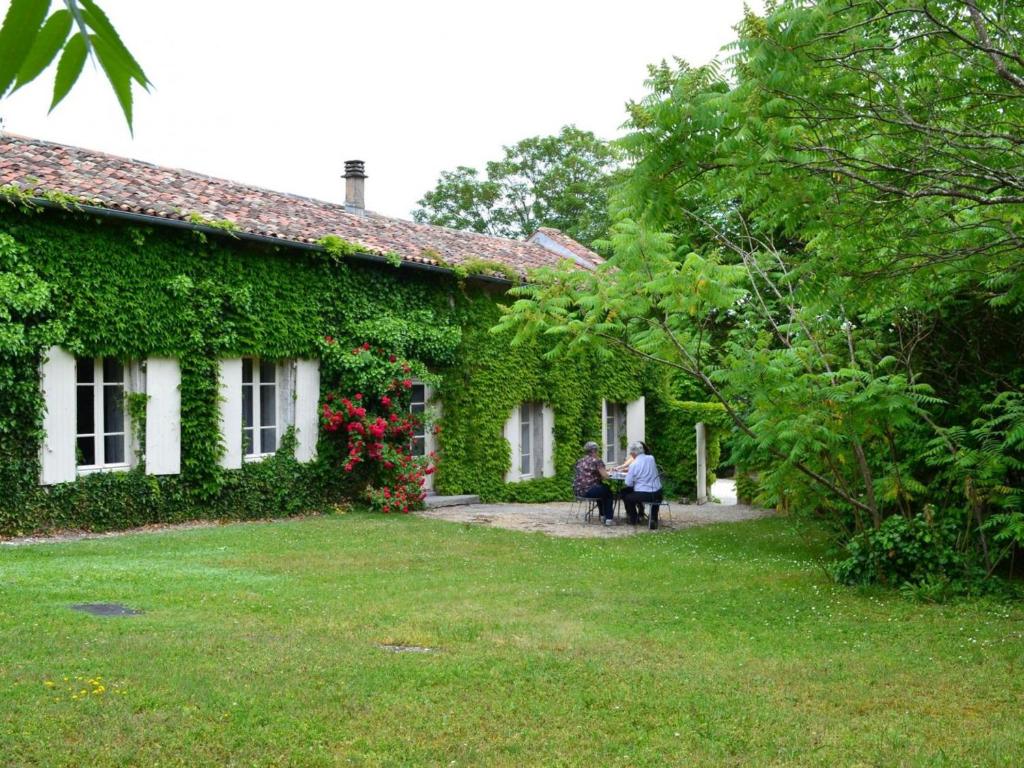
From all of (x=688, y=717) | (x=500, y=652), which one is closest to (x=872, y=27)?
(x=688, y=717)

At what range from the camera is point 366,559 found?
11.1 metres

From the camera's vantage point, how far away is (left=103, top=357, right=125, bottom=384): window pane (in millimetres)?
13680

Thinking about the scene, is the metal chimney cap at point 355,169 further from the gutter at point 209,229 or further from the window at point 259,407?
the window at point 259,407

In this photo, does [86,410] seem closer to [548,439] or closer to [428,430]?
[428,430]

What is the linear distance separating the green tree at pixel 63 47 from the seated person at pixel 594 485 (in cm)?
1478

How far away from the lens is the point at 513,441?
20.0 m

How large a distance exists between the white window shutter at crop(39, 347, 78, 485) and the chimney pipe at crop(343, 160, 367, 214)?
8946 millimetres

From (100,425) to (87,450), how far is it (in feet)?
1.23

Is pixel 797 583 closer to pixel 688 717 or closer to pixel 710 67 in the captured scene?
pixel 688 717

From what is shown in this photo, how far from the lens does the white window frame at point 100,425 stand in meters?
13.4

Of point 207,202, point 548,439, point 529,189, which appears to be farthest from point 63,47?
point 529,189

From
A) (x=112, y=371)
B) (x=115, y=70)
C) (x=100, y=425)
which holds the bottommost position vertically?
(x=100, y=425)

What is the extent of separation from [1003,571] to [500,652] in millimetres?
6324

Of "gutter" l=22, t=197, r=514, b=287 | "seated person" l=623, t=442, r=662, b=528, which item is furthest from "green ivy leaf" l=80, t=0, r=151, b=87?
"seated person" l=623, t=442, r=662, b=528
